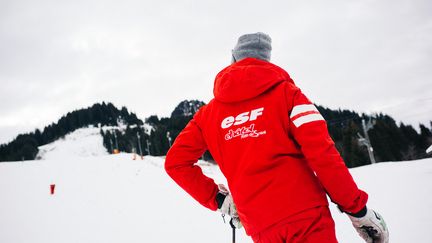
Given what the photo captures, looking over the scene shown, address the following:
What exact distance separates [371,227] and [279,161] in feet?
2.41

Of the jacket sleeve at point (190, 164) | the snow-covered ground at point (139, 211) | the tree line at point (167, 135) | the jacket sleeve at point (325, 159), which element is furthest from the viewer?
the tree line at point (167, 135)

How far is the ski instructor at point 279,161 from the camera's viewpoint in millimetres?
1564

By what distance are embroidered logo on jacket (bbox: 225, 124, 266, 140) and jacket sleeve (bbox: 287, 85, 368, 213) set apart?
0.26 m

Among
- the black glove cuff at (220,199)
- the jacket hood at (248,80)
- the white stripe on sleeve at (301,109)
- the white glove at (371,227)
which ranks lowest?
the white glove at (371,227)

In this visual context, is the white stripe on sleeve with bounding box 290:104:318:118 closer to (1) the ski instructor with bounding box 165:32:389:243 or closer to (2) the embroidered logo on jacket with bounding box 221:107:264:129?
(1) the ski instructor with bounding box 165:32:389:243

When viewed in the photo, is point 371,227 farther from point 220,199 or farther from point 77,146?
point 77,146

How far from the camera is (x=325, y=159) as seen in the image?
1546 millimetres

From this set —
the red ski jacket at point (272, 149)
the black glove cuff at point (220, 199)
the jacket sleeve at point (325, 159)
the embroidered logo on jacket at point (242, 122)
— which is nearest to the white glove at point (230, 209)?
the black glove cuff at point (220, 199)

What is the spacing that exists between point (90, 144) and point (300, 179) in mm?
125805

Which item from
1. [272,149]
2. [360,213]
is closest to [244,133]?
[272,149]

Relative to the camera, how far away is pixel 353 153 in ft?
164

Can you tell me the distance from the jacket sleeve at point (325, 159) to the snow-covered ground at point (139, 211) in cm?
310

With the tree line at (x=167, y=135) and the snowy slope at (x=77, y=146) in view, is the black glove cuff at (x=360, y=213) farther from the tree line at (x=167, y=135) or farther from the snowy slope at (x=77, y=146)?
the snowy slope at (x=77, y=146)

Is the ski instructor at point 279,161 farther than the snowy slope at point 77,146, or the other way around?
the snowy slope at point 77,146
